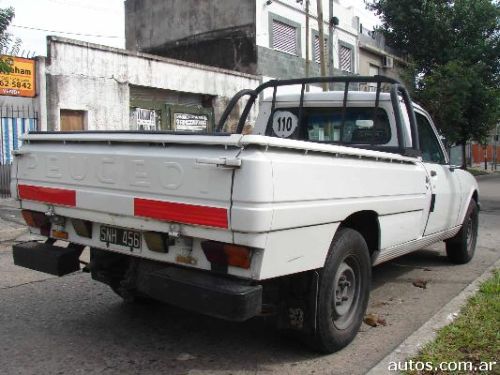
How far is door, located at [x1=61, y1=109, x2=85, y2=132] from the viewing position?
13.1 m

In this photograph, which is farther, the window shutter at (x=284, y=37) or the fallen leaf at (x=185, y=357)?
the window shutter at (x=284, y=37)

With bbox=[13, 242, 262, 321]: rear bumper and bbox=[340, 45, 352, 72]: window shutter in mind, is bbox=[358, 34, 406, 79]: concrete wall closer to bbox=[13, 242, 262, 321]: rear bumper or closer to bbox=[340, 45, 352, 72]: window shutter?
bbox=[340, 45, 352, 72]: window shutter

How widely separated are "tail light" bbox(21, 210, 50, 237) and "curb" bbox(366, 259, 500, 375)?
8.23ft

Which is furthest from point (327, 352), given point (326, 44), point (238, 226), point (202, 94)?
point (326, 44)

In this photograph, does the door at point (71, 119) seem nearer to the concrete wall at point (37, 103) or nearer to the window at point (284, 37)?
the concrete wall at point (37, 103)

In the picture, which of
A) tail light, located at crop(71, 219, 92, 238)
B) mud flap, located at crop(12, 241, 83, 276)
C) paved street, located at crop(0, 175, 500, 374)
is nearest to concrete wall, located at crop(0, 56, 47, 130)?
paved street, located at crop(0, 175, 500, 374)

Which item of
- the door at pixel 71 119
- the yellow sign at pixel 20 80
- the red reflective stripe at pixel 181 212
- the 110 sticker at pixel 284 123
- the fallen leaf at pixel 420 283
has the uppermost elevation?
the yellow sign at pixel 20 80

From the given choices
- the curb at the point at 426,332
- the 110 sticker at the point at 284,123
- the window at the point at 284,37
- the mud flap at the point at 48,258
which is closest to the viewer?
the curb at the point at 426,332

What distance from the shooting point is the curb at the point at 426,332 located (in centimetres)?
345

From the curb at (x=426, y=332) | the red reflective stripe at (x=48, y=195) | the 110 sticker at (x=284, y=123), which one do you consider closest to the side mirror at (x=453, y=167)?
the curb at (x=426, y=332)

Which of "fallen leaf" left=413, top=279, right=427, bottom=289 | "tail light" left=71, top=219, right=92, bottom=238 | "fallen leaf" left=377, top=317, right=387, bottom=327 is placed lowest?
"fallen leaf" left=377, top=317, right=387, bottom=327

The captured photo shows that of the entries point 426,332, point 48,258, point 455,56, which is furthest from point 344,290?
point 455,56

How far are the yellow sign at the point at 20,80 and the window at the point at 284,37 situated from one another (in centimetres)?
1103

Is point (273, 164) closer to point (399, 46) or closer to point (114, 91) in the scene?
point (114, 91)
